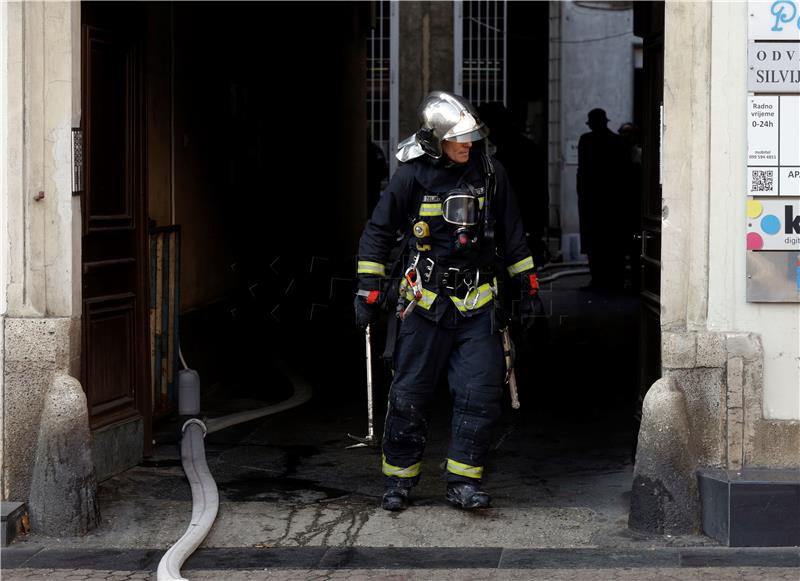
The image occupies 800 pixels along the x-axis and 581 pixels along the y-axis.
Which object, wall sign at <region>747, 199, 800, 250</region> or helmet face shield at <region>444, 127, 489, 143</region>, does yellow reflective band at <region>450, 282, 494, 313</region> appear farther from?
wall sign at <region>747, 199, 800, 250</region>

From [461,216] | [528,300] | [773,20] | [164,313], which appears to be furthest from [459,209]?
[164,313]

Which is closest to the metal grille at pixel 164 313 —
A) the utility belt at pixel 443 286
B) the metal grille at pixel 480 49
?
the utility belt at pixel 443 286

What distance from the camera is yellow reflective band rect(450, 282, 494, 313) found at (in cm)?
651

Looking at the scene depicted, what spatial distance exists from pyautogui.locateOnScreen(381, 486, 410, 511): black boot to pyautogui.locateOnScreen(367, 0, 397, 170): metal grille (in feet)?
71.3

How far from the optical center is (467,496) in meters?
6.57

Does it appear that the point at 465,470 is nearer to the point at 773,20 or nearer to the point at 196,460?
the point at 196,460

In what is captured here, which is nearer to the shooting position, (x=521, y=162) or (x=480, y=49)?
(x=521, y=162)

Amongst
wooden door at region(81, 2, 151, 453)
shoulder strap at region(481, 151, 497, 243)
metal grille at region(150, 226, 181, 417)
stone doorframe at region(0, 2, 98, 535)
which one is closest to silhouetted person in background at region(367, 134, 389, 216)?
metal grille at region(150, 226, 181, 417)

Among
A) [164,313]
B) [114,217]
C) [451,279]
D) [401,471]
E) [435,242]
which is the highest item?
[114,217]

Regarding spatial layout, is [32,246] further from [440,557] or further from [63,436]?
[440,557]

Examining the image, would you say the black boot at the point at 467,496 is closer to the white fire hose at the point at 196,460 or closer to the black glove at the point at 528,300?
the black glove at the point at 528,300

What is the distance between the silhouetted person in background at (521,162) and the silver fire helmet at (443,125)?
175 inches

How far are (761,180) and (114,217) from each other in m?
3.41

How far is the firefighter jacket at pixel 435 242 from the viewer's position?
21.4 feet
